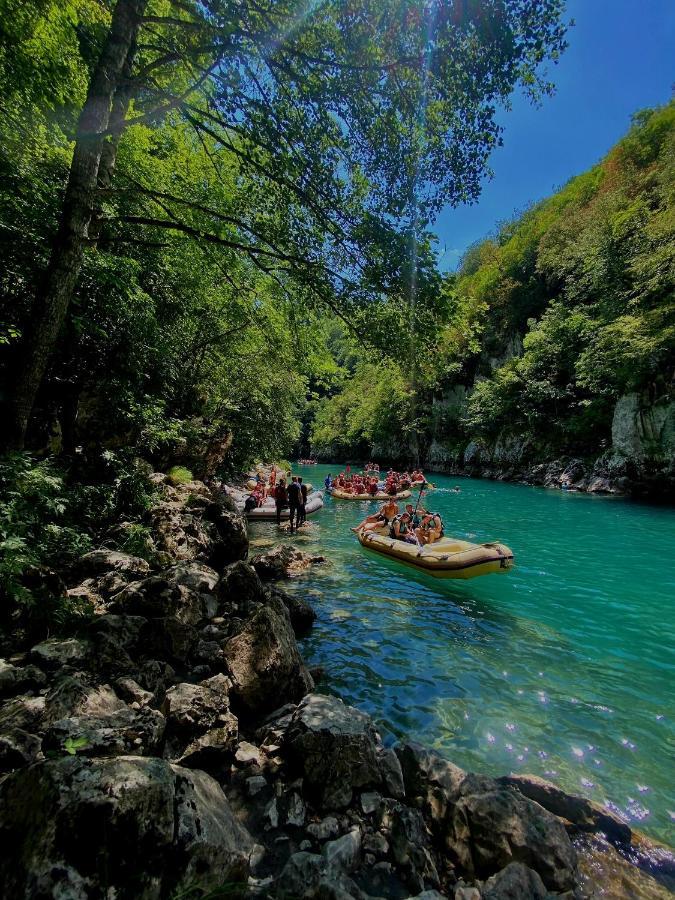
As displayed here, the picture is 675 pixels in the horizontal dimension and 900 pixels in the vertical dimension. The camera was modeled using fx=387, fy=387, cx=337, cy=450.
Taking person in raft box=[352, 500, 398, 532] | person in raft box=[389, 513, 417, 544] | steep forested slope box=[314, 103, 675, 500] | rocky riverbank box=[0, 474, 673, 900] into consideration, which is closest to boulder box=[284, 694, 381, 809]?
rocky riverbank box=[0, 474, 673, 900]

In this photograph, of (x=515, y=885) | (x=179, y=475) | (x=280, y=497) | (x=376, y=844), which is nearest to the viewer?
(x=515, y=885)

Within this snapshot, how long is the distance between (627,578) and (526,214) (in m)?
57.5

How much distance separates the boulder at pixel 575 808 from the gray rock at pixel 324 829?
5.36 feet

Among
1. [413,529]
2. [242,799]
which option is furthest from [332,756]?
[413,529]

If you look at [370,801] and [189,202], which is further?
[189,202]

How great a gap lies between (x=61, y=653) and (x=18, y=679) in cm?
42

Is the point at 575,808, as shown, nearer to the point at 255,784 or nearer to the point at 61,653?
the point at 255,784

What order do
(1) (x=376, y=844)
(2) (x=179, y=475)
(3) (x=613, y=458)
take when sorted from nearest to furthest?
(1) (x=376, y=844) → (2) (x=179, y=475) → (3) (x=613, y=458)

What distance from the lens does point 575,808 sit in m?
3.07

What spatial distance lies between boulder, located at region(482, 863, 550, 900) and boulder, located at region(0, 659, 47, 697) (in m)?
3.48

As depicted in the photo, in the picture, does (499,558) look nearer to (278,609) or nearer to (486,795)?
(278,609)

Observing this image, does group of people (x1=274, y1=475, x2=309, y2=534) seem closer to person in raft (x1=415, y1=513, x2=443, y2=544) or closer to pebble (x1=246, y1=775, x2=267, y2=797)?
person in raft (x1=415, y1=513, x2=443, y2=544)

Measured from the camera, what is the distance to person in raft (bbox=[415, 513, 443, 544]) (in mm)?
10836

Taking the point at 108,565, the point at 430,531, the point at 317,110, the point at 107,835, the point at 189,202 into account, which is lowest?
the point at 430,531
